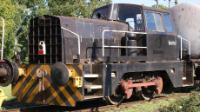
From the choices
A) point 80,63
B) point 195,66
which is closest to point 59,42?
point 80,63

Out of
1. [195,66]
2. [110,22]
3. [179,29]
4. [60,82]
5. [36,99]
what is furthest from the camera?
[179,29]

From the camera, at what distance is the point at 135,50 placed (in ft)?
43.1

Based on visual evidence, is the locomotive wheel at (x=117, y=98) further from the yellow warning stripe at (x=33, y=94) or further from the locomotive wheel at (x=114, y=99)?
the yellow warning stripe at (x=33, y=94)

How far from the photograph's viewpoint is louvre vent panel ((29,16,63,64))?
11.6 metres

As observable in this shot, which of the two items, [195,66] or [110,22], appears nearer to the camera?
[110,22]

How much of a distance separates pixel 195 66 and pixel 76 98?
19.9 feet

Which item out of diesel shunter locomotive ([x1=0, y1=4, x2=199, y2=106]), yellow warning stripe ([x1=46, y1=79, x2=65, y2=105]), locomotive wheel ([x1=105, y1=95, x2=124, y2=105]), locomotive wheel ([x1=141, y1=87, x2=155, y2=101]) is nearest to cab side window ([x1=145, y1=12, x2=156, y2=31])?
diesel shunter locomotive ([x1=0, y1=4, x2=199, y2=106])

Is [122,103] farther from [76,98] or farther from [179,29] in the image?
[179,29]

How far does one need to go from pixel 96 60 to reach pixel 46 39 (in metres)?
1.45

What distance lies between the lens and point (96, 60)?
1202cm

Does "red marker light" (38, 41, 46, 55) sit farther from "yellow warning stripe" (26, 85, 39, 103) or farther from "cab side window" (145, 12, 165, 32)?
"cab side window" (145, 12, 165, 32)

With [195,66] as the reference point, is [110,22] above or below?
above

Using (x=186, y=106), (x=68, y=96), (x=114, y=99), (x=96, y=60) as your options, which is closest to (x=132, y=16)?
(x=96, y=60)

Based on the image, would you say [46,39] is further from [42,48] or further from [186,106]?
[186,106]
